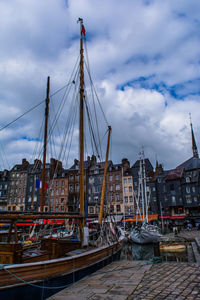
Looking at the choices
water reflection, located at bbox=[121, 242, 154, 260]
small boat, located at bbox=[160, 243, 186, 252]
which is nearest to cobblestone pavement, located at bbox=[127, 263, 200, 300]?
water reflection, located at bbox=[121, 242, 154, 260]

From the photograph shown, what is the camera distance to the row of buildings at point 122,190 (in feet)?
175

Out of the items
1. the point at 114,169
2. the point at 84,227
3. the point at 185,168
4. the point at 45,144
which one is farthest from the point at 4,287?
the point at 185,168

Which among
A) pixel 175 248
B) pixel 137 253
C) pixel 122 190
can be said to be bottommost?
pixel 137 253

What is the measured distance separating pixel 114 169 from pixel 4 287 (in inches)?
2101

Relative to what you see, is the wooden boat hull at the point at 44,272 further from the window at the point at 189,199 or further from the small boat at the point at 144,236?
the window at the point at 189,199

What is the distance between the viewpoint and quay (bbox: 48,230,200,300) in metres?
6.77

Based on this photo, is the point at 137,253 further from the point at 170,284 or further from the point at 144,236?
the point at 170,284

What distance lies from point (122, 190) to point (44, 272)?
166ft

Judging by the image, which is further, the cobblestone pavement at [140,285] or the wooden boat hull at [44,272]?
the cobblestone pavement at [140,285]

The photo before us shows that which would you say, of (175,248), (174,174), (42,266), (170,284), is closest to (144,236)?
(175,248)

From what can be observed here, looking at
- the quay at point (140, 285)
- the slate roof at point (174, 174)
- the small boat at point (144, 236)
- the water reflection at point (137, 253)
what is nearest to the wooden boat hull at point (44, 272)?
the quay at point (140, 285)

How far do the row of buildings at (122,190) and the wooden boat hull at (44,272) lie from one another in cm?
4121

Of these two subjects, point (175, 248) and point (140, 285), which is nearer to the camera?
point (140, 285)

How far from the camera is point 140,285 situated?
25.7 feet
